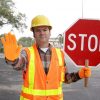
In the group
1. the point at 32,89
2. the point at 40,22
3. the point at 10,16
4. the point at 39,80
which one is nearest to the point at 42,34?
the point at 40,22

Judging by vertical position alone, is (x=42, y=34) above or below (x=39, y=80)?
above

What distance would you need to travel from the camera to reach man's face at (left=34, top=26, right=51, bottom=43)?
511 cm

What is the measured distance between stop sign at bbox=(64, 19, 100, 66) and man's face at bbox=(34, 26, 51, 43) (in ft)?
1.59

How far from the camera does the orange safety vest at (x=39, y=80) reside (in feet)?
16.7

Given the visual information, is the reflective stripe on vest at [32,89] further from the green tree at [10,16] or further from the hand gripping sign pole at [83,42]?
the green tree at [10,16]

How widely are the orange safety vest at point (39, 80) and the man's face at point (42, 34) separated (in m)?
0.13

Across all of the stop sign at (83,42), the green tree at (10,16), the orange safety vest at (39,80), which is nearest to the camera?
the orange safety vest at (39,80)

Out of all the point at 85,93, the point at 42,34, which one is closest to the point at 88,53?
the point at 42,34

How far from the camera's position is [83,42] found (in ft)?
18.2

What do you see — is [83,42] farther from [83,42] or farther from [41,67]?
[41,67]

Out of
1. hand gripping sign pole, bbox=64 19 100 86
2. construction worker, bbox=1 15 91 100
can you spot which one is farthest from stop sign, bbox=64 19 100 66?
construction worker, bbox=1 15 91 100

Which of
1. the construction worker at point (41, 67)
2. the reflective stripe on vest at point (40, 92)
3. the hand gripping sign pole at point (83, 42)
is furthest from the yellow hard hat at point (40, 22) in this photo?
the reflective stripe on vest at point (40, 92)

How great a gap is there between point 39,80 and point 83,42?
0.84 meters

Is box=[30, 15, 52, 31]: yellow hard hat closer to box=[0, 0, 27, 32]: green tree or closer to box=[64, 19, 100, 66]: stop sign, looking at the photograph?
box=[64, 19, 100, 66]: stop sign
